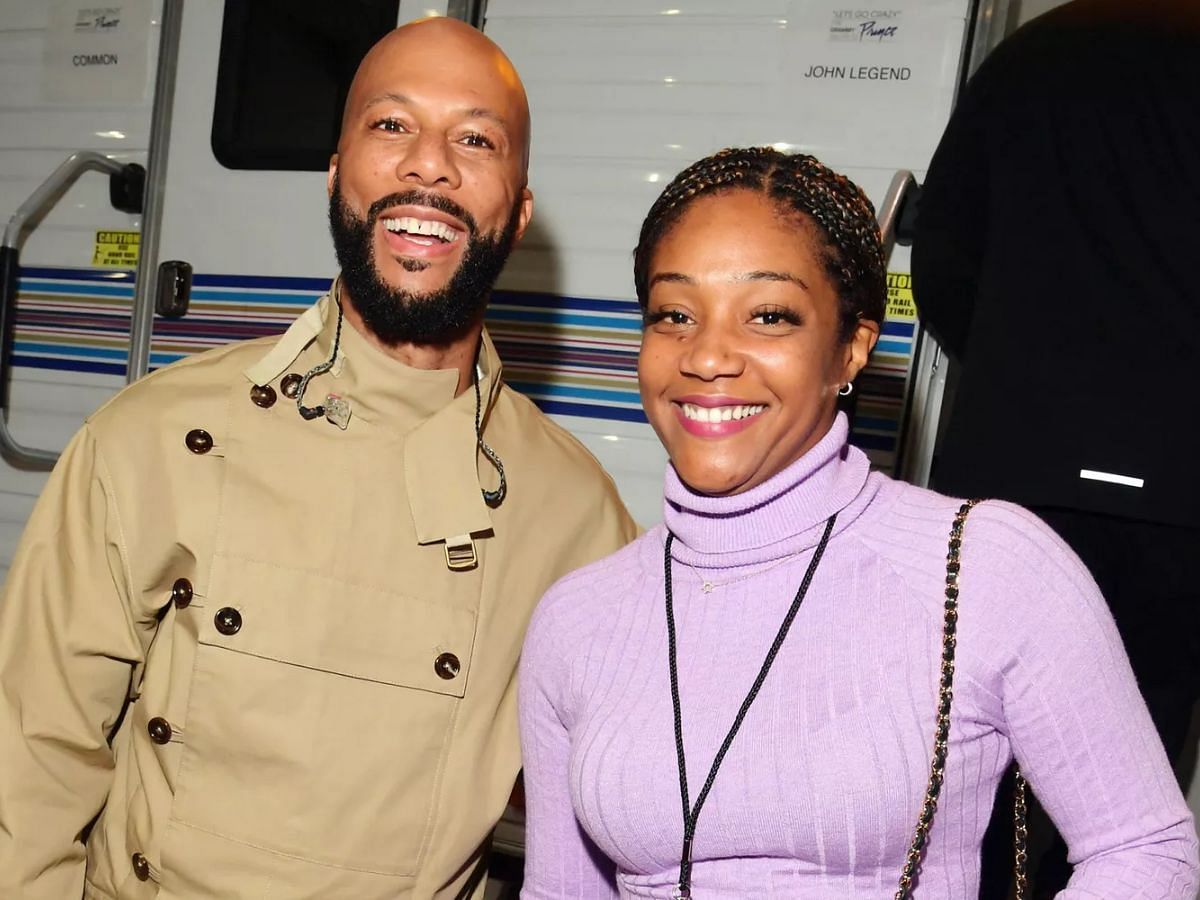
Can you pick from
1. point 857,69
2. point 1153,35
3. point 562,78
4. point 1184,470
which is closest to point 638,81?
point 562,78

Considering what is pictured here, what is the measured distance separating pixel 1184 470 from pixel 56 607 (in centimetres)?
181

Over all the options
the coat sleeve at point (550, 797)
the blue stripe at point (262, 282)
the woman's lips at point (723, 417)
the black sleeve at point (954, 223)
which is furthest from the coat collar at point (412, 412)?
the blue stripe at point (262, 282)

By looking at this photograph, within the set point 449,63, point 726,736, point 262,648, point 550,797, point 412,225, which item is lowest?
point 550,797

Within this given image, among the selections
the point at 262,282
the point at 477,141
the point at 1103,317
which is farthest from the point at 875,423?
the point at 262,282

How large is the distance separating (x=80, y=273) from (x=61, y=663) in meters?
2.31

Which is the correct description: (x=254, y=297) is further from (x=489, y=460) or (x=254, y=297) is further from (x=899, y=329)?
(x=899, y=329)

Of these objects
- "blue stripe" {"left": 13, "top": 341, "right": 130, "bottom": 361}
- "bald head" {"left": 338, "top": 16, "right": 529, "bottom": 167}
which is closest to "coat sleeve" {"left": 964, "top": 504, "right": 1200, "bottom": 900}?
"bald head" {"left": 338, "top": 16, "right": 529, "bottom": 167}

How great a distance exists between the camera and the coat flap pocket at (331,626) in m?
1.98

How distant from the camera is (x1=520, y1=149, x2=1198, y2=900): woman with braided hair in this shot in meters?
1.50

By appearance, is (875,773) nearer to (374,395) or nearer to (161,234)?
(374,395)

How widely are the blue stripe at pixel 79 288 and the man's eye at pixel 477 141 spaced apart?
2051 millimetres

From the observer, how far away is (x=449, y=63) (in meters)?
2.24

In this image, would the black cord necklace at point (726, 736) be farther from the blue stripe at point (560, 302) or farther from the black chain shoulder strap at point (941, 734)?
the blue stripe at point (560, 302)

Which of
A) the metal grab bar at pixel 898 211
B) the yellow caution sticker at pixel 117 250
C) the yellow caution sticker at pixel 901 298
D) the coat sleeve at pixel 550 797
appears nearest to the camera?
the coat sleeve at pixel 550 797
